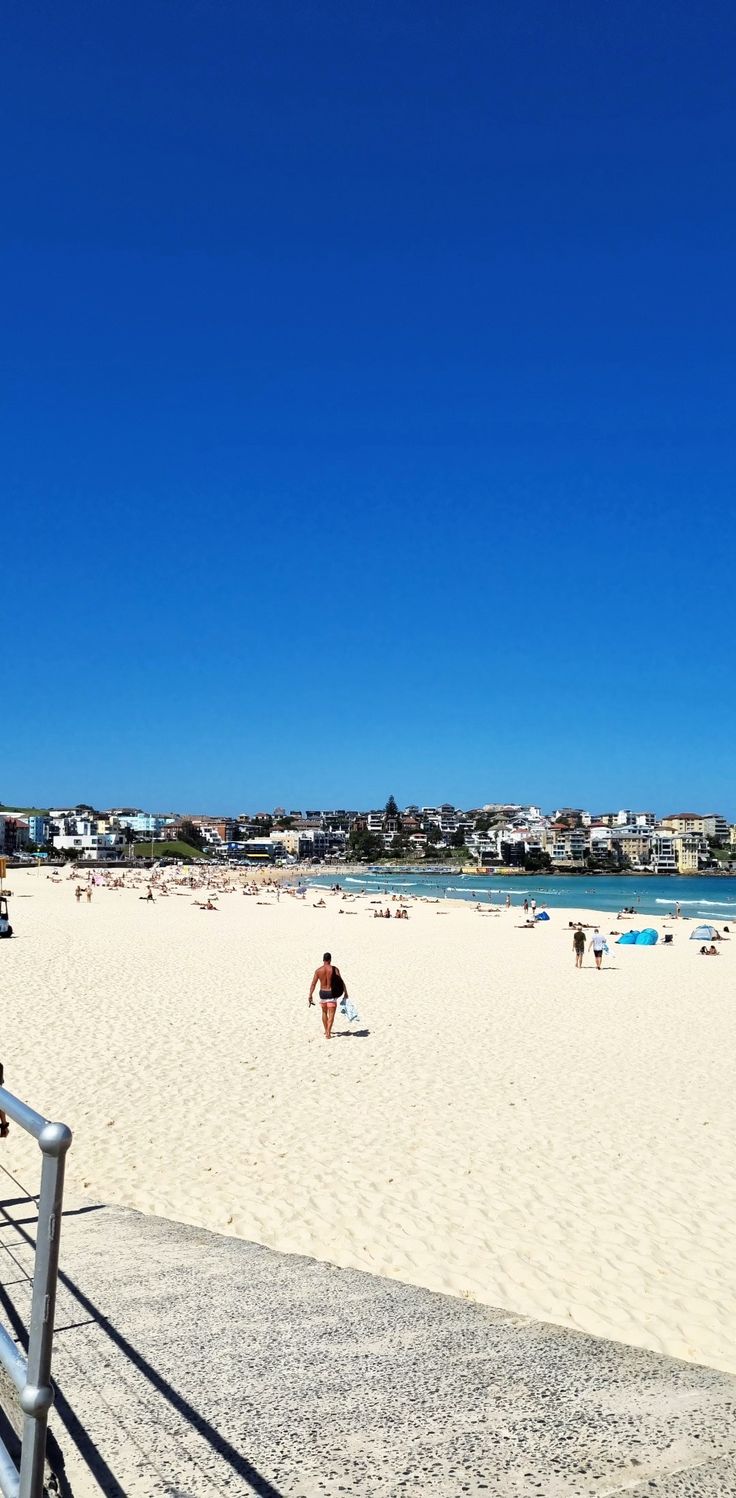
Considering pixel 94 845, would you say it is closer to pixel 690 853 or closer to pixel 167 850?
pixel 167 850

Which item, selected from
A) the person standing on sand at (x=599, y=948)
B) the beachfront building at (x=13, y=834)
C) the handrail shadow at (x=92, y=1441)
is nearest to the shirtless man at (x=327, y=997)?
the handrail shadow at (x=92, y=1441)

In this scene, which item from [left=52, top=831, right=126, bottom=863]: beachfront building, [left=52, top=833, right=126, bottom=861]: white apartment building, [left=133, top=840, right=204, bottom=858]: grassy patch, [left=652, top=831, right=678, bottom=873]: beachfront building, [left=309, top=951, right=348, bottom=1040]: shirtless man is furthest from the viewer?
[left=133, top=840, right=204, bottom=858]: grassy patch

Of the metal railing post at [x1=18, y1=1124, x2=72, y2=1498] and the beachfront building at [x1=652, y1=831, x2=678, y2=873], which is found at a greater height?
the metal railing post at [x1=18, y1=1124, x2=72, y2=1498]

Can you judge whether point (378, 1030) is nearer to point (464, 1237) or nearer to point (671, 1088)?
point (671, 1088)

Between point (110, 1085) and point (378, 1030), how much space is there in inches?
208

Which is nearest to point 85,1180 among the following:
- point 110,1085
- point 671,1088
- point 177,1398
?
point 110,1085

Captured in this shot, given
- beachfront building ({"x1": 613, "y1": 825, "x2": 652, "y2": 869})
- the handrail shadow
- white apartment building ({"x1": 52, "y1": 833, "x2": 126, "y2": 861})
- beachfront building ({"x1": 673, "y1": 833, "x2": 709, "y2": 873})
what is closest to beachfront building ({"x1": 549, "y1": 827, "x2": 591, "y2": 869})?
beachfront building ({"x1": 613, "y1": 825, "x2": 652, "y2": 869})

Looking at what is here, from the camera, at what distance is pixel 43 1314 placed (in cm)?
188

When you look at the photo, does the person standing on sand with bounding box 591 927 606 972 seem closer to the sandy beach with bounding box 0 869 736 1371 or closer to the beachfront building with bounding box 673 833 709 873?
the sandy beach with bounding box 0 869 736 1371

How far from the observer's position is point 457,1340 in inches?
163

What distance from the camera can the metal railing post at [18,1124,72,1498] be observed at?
1896 millimetres

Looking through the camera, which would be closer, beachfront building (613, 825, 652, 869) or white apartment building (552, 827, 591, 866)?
beachfront building (613, 825, 652, 869)

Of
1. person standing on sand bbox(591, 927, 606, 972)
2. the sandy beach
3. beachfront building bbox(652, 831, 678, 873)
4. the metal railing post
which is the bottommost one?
beachfront building bbox(652, 831, 678, 873)

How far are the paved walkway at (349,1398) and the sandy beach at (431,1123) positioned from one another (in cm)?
139
